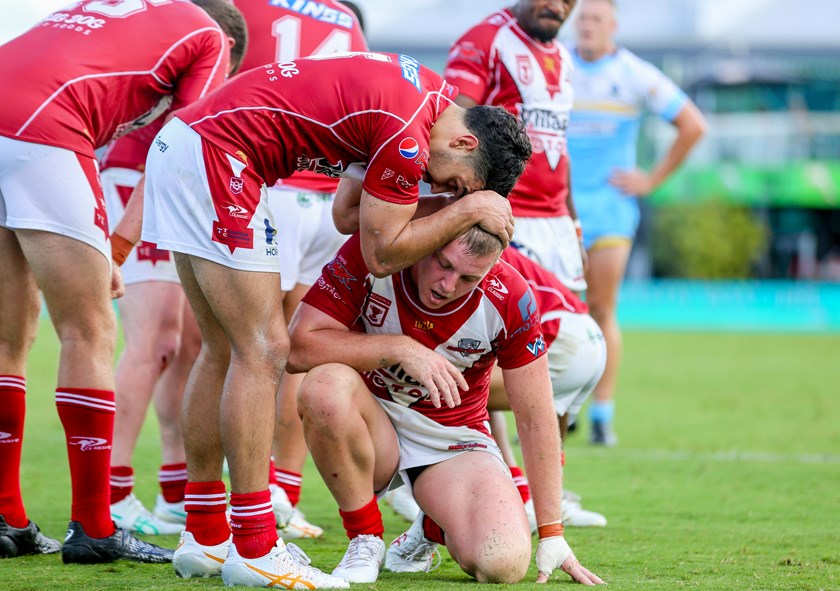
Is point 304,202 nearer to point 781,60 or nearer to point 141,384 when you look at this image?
point 141,384

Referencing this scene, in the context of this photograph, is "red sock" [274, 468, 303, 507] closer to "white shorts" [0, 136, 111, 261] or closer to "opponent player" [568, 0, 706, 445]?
"white shorts" [0, 136, 111, 261]

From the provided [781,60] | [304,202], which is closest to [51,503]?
[304,202]

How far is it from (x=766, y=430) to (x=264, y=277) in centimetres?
594

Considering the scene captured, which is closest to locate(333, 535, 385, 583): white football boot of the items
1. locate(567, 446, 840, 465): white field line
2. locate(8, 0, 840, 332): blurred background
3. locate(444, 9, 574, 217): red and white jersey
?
locate(444, 9, 574, 217): red and white jersey

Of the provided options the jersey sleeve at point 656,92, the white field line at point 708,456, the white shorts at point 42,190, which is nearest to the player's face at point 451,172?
the white shorts at point 42,190

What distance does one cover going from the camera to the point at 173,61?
3.97 m

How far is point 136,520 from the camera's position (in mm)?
4633

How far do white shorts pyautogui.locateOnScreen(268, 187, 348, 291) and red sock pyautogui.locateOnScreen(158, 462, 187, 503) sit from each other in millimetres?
930

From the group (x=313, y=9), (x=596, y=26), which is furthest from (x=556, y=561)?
(x=596, y=26)

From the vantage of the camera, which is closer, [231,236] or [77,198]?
[231,236]

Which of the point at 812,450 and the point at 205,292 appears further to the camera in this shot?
the point at 812,450

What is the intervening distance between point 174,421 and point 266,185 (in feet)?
6.36

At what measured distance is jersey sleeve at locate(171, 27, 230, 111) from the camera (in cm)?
400

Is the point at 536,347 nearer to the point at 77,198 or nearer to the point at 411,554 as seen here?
the point at 411,554
